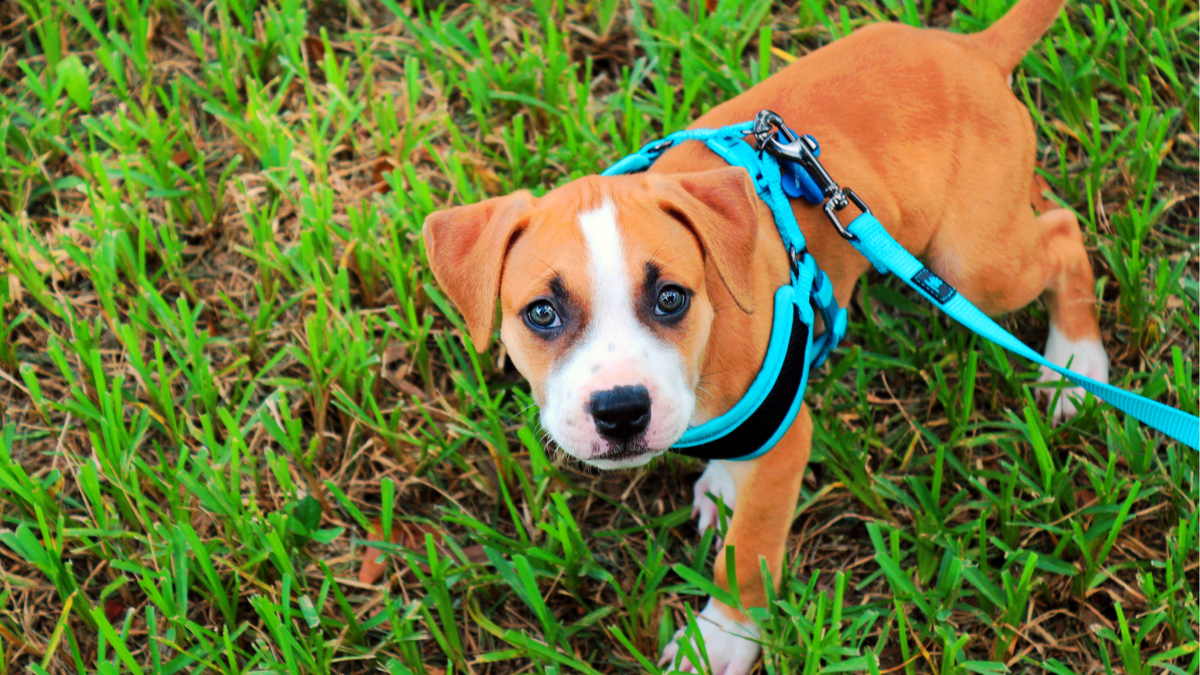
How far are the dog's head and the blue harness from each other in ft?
0.67

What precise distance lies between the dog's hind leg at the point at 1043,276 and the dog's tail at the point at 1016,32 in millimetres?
559

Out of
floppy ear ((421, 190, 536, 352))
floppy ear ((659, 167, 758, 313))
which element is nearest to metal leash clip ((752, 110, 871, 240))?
floppy ear ((659, 167, 758, 313))

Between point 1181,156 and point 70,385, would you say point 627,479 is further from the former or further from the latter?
point 1181,156

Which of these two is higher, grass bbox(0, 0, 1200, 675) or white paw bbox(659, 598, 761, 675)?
grass bbox(0, 0, 1200, 675)

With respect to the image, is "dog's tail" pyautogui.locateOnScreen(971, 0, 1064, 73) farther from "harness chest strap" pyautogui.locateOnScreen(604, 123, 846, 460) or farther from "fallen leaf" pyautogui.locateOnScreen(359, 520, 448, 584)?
"fallen leaf" pyautogui.locateOnScreen(359, 520, 448, 584)

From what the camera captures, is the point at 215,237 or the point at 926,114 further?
the point at 215,237

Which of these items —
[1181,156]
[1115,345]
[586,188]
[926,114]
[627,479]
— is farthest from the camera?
Answer: [1181,156]

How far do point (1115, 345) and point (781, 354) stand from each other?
6.58 ft

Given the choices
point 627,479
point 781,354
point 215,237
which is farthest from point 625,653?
point 215,237

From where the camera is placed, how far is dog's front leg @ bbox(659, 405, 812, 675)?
111 inches

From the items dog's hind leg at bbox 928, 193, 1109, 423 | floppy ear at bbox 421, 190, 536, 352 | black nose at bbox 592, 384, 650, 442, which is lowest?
dog's hind leg at bbox 928, 193, 1109, 423

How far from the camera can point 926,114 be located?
3000 millimetres

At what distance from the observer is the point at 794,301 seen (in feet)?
8.86

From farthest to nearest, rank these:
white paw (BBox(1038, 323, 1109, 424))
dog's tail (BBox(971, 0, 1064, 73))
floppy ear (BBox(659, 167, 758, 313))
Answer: white paw (BBox(1038, 323, 1109, 424)), dog's tail (BBox(971, 0, 1064, 73)), floppy ear (BBox(659, 167, 758, 313))
